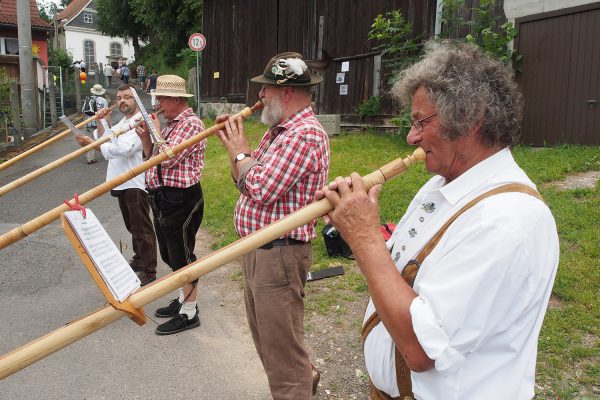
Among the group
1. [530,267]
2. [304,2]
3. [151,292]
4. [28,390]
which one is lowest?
[28,390]

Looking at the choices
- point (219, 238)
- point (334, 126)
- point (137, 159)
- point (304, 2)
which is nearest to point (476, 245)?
point (137, 159)

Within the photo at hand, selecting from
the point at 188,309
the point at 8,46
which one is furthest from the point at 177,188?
the point at 8,46

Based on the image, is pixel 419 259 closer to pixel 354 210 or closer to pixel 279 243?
pixel 354 210

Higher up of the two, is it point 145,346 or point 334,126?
point 334,126

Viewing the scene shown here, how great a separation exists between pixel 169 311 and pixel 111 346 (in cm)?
61

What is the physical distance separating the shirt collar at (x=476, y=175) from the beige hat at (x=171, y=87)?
115 inches

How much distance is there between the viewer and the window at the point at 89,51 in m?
56.2

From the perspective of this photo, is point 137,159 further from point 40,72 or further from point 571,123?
point 40,72

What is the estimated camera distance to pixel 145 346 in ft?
12.5

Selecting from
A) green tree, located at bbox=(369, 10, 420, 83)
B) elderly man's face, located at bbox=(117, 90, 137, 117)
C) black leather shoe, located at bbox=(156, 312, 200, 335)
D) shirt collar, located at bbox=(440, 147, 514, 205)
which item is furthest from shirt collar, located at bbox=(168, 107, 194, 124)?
green tree, located at bbox=(369, 10, 420, 83)

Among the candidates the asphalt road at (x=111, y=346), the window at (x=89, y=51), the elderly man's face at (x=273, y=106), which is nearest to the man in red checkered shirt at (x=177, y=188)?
the asphalt road at (x=111, y=346)

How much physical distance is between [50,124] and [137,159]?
41.1ft

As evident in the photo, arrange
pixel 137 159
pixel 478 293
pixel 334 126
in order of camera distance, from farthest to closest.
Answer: pixel 334 126, pixel 137 159, pixel 478 293

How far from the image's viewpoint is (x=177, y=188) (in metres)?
3.94
